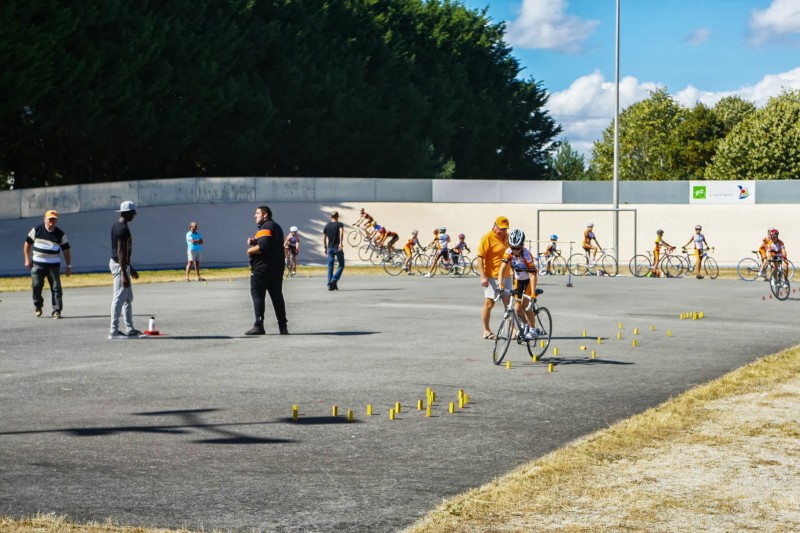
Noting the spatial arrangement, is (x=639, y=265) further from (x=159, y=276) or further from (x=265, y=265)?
(x=265, y=265)

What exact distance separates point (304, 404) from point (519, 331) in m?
3.74

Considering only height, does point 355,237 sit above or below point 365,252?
above

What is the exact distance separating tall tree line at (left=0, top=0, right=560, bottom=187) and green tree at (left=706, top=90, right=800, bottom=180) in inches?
503

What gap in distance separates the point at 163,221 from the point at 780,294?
2689 centimetres

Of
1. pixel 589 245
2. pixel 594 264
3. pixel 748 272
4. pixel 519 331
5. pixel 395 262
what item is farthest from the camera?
pixel 395 262

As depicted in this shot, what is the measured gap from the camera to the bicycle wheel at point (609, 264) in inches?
1505

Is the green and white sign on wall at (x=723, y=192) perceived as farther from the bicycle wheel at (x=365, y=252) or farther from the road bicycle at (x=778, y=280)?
the road bicycle at (x=778, y=280)

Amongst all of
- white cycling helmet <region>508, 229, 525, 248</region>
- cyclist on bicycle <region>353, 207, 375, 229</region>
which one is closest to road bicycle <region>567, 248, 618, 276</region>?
cyclist on bicycle <region>353, 207, 375, 229</region>

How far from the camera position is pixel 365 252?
143 feet

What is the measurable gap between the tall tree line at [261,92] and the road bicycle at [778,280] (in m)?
27.0

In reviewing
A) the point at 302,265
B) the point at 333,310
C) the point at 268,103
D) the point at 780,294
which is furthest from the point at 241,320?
the point at 268,103

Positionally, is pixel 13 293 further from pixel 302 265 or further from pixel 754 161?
pixel 754 161

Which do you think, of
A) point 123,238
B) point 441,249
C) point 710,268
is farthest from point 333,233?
point 710,268

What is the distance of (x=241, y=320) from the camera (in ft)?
62.5
